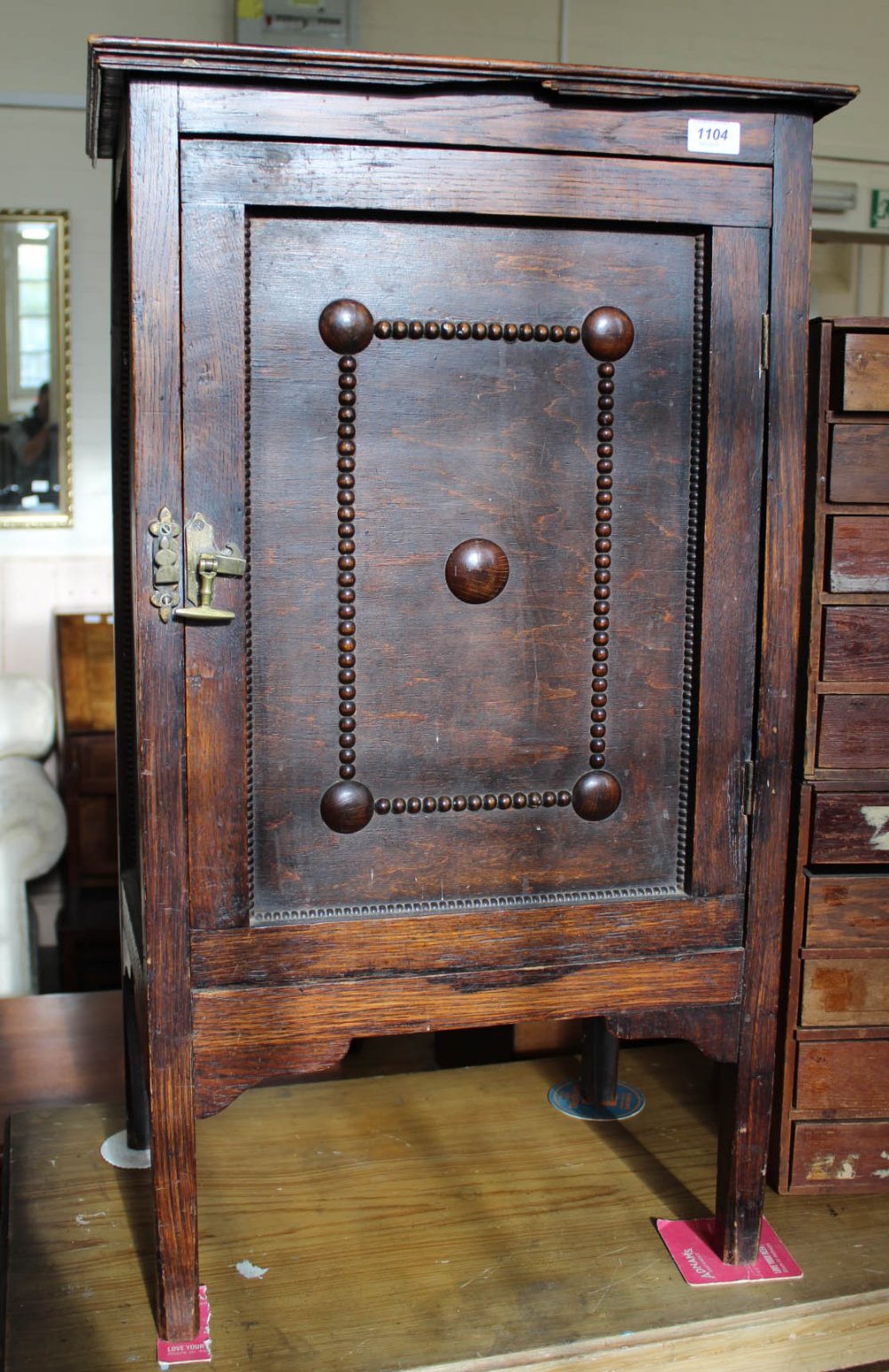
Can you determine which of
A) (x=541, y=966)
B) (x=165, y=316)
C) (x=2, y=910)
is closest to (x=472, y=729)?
(x=541, y=966)

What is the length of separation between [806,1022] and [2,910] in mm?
2278

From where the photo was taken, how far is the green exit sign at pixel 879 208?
4.15 metres

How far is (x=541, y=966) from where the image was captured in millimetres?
1515

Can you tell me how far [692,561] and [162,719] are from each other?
65 cm

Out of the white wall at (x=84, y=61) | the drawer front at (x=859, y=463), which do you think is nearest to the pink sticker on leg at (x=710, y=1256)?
the drawer front at (x=859, y=463)

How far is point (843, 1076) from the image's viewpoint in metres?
1.75

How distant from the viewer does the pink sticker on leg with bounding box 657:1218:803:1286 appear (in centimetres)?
159

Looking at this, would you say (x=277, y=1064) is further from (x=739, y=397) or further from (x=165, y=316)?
(x=739, y=397)

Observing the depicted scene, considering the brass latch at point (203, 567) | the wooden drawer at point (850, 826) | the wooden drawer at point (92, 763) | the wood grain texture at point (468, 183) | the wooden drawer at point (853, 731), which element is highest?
the wood grain texture at point (468, 183)

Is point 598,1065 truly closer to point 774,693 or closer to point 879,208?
point 774,693

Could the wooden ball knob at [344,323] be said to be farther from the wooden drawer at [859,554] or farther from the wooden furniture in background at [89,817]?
the wooden furniture in background at [89,817]

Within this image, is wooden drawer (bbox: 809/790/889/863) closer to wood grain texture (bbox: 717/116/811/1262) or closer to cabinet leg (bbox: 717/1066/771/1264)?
wood grain texture (bbox: 717/116/811/1262)

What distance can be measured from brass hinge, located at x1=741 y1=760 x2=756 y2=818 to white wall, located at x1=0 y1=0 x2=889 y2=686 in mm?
2773

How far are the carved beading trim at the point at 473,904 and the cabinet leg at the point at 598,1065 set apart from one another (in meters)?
0.53
